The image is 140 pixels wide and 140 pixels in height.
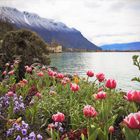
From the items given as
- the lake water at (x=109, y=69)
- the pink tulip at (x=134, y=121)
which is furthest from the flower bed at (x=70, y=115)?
the lake water at (x=109, y=69)

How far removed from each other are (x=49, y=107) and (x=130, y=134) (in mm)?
4263

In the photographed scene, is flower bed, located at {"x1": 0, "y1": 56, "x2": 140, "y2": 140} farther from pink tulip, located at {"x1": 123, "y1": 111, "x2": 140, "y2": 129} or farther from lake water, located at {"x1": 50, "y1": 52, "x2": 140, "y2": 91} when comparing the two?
lake water, located at {"x1": 50, "y1": 52, "x2": 140, "y2": 91}

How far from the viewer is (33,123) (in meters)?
7.59

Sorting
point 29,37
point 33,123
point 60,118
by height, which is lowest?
point 33,123

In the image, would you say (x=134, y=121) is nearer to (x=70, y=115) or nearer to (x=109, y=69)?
(x=70, y=115)

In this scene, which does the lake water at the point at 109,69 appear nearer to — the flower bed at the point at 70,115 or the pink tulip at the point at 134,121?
the flower bed at the point at 70,115

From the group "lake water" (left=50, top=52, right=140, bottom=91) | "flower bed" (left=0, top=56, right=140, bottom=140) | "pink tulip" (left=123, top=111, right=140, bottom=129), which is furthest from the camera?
"lake water" (left=50, top=52, right=140, bottom=91)

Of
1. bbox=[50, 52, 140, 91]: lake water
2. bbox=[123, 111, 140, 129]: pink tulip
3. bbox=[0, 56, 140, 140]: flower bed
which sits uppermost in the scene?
bbox=[123, 111, 140, 129]: pink tulip

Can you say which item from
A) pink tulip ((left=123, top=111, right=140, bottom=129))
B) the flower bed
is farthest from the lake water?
pink tulip ((left=123, top=111, right=140, bottom=129))

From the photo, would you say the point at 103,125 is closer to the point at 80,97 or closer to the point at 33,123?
the point at 33,123

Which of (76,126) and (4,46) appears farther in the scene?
(4,46)

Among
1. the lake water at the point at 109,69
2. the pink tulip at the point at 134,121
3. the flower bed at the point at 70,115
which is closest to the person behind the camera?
the pink tulip at the point at 134,121

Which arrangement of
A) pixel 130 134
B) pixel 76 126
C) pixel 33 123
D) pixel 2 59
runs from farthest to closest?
pixel 2 59
pixel 33 123
pixel 76 126
pixel 130 134

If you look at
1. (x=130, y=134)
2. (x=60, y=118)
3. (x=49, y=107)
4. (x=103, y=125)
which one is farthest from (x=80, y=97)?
(x=130, y=134)
